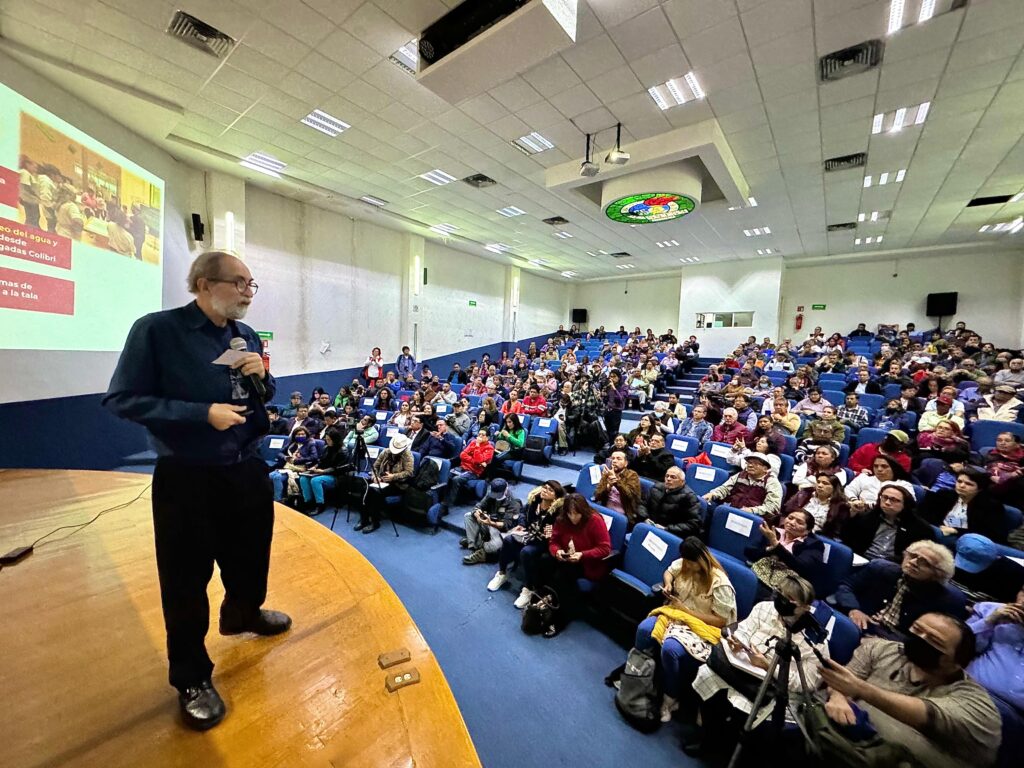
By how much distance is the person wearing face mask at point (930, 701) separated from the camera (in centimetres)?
128

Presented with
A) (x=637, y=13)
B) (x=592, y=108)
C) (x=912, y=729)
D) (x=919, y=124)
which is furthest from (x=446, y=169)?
(x=912, y=729)

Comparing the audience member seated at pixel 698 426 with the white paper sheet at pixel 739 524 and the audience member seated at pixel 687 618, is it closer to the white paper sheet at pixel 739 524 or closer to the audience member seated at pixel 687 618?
the white paper sheet at pixel 739 524

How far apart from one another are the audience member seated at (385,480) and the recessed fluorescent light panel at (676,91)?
457 cm

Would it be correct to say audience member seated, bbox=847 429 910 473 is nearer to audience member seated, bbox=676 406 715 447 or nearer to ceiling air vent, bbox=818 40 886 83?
audience member seated, bbox=676 406 715 447

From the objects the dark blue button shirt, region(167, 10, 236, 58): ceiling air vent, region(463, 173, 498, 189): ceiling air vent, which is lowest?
the dark blue button shirt

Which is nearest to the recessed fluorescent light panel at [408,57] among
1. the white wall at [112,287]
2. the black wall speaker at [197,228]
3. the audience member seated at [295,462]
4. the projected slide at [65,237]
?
the projected slide at [65,237]

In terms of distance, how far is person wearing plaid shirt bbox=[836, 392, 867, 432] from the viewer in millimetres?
4660

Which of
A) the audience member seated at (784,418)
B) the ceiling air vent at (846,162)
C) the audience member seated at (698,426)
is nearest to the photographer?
the audience member seated at (784,418)

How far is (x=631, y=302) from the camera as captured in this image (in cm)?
1543

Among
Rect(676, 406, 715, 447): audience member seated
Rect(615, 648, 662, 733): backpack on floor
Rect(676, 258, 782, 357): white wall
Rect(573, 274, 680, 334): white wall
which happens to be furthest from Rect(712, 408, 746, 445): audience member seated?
Rect(573, 274, 680, 334): white wall

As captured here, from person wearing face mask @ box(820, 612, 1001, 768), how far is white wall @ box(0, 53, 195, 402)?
19.9 feet

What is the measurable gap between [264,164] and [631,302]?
12748 millimetres

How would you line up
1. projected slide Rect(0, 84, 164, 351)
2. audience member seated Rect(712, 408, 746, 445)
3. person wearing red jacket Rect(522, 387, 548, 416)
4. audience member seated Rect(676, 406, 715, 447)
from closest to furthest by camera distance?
projected slide Rect(0, 84, 164, 351)
audience member seated Rect(712, 408, 746, 445)
audience member seated Rect(676, 406, 715, 447)
person wearing red jacket Rect(522, 387, 548, 416)

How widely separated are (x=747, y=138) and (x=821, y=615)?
5.36m
